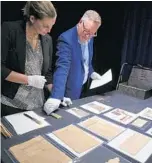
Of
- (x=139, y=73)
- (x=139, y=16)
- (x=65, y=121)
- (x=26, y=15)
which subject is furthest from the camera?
(x=139, y=16)

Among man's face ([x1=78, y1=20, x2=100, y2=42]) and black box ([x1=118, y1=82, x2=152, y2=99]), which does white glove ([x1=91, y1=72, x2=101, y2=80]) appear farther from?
man's face ([x1=78, y1=20, x2=100, y2=42])

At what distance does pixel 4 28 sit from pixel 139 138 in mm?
1068

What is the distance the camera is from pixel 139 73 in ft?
7.43

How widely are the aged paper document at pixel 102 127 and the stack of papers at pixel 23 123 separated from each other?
25 cm

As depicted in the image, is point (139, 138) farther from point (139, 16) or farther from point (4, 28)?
point (139, 16)

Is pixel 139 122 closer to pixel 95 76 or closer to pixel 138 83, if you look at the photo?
pixel 95 76

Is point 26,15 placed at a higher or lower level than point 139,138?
higher

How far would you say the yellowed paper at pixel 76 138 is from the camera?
3.37 ft

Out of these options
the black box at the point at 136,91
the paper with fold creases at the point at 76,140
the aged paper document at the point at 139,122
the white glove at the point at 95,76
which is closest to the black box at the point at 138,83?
the black box at the point at 136,91

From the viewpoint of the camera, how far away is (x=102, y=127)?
1.25m

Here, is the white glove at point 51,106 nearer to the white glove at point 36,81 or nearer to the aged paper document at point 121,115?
the white glove at point 36,81

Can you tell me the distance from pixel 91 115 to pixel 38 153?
55cm

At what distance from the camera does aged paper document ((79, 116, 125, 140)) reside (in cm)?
117

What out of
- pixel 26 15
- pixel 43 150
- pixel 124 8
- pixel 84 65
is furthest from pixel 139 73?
pixel 43 150
